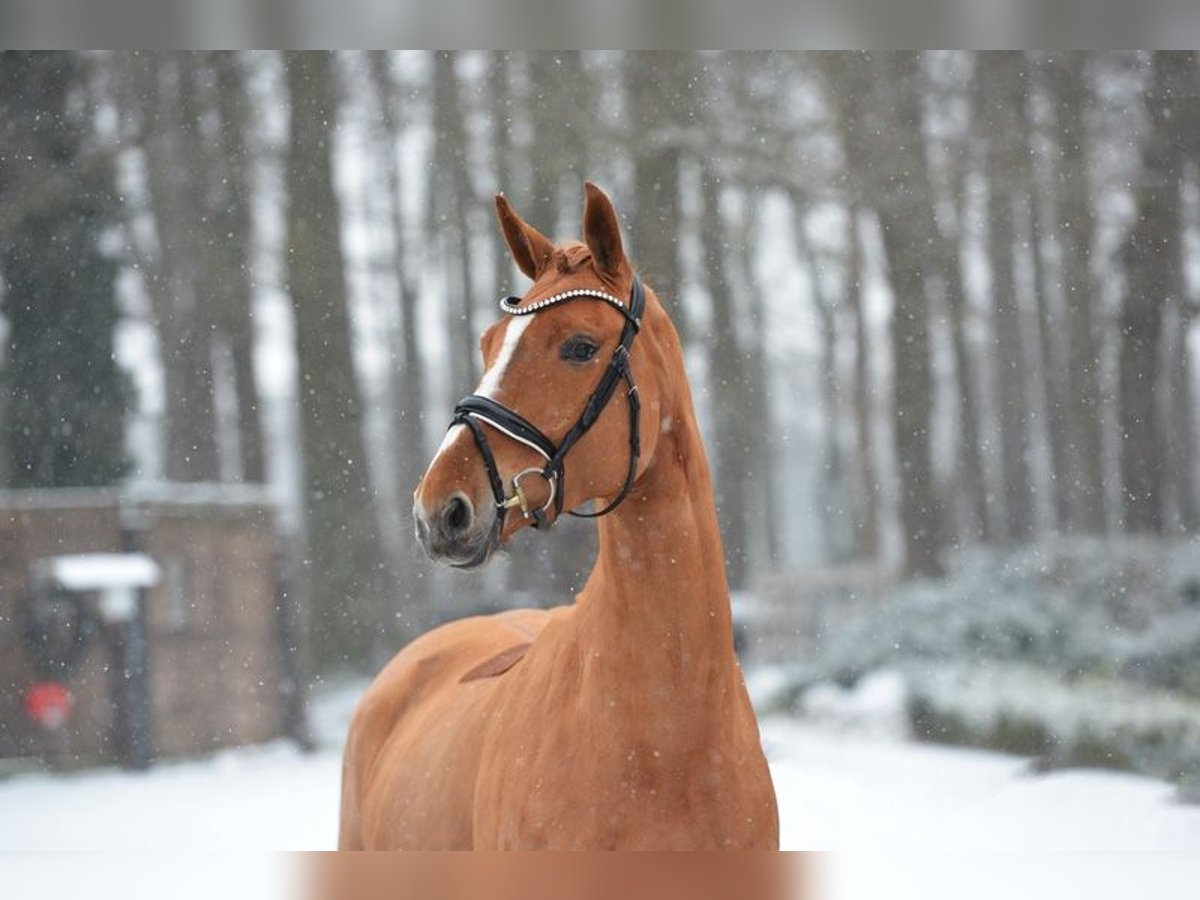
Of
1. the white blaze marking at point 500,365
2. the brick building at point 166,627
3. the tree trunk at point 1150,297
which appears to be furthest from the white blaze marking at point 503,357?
the tree trunk at point 1150,297

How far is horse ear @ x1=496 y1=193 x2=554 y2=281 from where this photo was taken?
2027mm

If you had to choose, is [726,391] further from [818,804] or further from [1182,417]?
[1182,417]

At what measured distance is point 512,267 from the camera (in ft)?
21.9

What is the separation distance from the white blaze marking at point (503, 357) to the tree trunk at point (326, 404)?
4.81 meters

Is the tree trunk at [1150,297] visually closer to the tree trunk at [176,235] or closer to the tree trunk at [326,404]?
the tree trunk at [326,404]

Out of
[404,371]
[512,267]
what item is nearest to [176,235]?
[404,371]

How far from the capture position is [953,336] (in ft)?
23.0

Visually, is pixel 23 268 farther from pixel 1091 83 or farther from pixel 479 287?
pixel 1091 83

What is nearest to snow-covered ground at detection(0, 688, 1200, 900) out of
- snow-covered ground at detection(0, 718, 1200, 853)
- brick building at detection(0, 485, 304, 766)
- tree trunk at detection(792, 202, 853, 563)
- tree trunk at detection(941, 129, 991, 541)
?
snow-covered ground at detection(0, 718, 1200, 853)

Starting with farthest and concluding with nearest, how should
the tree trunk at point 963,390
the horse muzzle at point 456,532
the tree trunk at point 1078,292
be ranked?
the tree trunk at point 963,390 < the tree trunk at point 1078,292 < the horse muzzle at point 456,532

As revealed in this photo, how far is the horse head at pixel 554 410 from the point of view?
1.79 meters

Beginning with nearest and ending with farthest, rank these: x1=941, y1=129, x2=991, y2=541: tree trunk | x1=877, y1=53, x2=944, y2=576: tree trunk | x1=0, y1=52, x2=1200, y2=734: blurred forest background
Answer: x1=0, y1=52, x2=1200, y2=734: blurred forest background → x1=877, y1=53, x2=944, y2=576: tree trunk → x1=941, y1=129, x2=991, y2=541: tree trunk

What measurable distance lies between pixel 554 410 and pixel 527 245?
303 mm

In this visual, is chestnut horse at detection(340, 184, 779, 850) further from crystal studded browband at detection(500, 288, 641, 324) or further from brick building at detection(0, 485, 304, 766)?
brick building at detection(0, 485, 304, 766)
